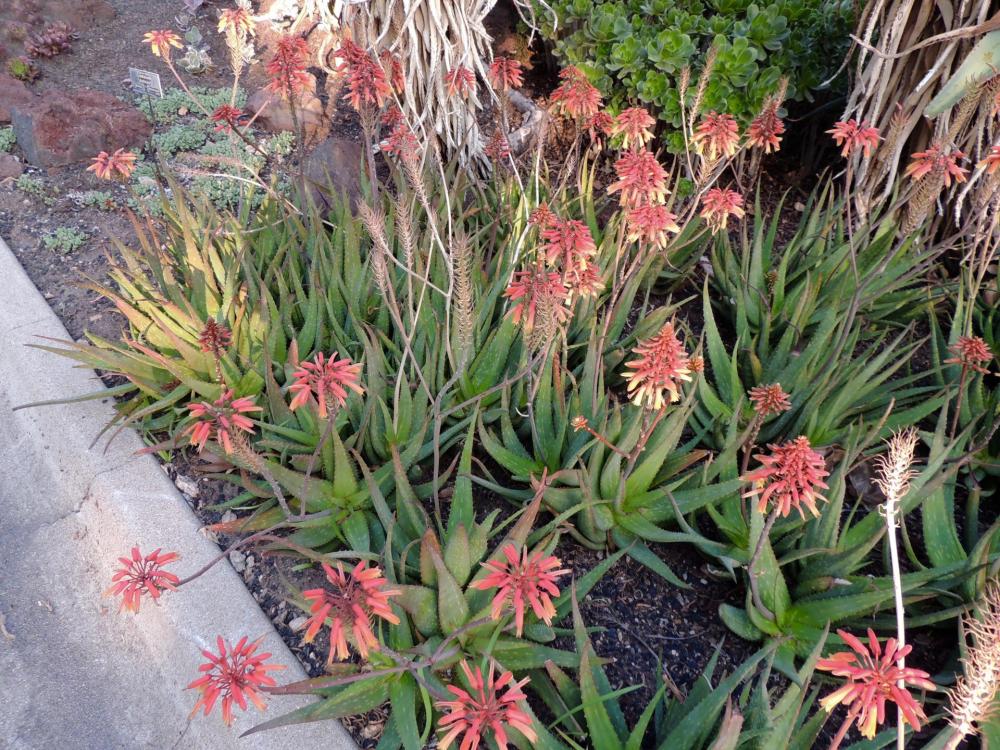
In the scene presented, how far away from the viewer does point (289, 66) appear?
206 cm

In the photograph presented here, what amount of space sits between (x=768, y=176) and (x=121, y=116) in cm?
310

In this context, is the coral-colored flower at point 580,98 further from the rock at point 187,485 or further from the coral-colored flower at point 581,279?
the rock at point 187,485

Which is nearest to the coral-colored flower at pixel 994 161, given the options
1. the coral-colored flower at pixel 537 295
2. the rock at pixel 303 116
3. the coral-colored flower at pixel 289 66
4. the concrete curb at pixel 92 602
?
the coral-colored flower at pixel 537 295

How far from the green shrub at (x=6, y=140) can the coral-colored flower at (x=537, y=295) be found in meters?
2.92

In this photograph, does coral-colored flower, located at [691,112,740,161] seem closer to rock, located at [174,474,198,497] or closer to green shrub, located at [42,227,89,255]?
rock, located at [174,474,198,497]

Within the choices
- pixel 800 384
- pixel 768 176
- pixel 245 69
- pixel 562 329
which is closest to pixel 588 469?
pixel 562 329

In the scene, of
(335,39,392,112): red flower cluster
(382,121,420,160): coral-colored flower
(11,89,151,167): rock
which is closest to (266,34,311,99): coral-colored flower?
(335,39,392,112): red flower cluster

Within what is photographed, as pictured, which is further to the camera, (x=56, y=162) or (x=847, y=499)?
(x=56, y=162)

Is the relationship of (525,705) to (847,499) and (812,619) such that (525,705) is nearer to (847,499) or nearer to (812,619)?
(812,619)

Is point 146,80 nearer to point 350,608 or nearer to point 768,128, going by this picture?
point 768,128

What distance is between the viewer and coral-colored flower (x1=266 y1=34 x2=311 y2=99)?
206 centimetres

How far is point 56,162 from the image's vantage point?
3131mm

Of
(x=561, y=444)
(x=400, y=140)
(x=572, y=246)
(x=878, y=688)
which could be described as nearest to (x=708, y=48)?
(x=400, y=140)

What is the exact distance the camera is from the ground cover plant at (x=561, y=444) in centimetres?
132
